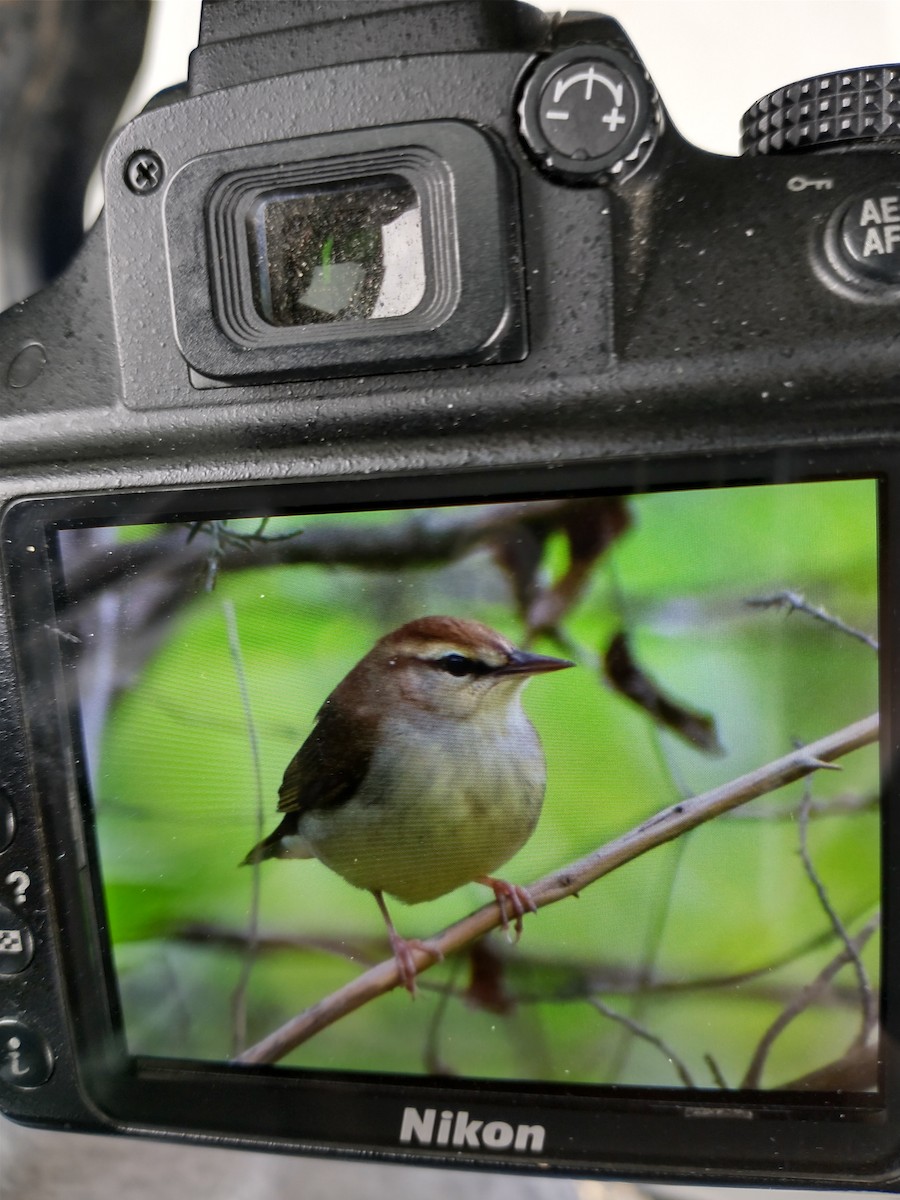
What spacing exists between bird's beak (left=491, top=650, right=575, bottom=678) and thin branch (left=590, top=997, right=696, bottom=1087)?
0.42 feet

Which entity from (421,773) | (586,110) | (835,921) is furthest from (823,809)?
(586,110)

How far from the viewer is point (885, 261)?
0.96 feet

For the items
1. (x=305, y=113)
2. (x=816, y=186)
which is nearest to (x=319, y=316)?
(x=305, y=113)

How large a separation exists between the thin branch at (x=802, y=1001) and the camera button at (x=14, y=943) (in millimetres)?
298

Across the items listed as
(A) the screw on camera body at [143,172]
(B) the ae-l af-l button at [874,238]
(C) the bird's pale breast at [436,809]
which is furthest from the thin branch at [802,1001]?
(A) the screw on camera body at [143,172]

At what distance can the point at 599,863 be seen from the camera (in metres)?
0.35

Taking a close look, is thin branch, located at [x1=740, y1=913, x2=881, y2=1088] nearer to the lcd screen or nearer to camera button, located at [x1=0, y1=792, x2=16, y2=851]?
the lcd screen

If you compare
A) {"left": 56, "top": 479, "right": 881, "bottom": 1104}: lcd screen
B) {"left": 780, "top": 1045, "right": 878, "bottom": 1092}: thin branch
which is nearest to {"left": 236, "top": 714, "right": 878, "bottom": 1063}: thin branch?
{"left": 56, "top": 479, "right": 881, "bottom": 1104}: lcd screen

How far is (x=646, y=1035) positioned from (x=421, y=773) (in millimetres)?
132

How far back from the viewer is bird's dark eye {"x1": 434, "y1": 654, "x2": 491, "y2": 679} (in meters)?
0.35

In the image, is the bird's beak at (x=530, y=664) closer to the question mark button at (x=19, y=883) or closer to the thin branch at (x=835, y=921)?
the thin branch at (x=835, y=921)

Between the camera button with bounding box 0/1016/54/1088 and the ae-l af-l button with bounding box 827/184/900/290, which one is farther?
the camera button with bounding box 0/1016/54/1088

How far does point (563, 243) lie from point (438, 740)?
0.18 meters

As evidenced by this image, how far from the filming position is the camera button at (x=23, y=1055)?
16.0 inches
